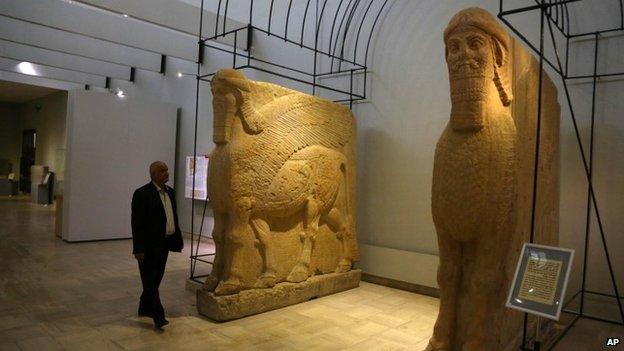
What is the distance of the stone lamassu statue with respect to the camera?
9.29 ft

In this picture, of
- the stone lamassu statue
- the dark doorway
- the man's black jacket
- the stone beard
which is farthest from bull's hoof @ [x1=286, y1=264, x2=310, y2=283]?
the dark doorway

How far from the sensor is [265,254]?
4.42m

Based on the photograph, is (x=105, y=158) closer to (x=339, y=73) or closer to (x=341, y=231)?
(x=339, y=73)

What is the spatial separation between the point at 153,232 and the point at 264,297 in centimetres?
128

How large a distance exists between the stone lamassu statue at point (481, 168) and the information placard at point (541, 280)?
1.41 ft

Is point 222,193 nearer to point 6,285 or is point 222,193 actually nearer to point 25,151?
point 6,285

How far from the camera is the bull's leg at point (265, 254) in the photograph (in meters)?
4.38

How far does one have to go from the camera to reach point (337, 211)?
528cm

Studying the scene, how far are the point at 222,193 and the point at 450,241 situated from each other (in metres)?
2.16

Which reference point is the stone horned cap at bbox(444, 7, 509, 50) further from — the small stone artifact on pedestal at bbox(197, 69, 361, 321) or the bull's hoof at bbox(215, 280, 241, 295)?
the bull's hoof at bbox(215, 280, 241, 295)

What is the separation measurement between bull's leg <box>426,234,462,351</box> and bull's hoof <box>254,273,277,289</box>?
1855mm

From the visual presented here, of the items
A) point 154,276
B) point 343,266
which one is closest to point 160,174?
point 154,276

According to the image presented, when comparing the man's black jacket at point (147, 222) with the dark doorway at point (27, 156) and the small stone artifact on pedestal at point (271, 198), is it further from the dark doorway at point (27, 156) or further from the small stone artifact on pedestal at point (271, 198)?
the dark doorway at point (27, 156)

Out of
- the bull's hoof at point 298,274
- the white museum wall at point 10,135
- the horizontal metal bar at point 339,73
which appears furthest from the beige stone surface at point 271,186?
the white museum wall at point 10,135
